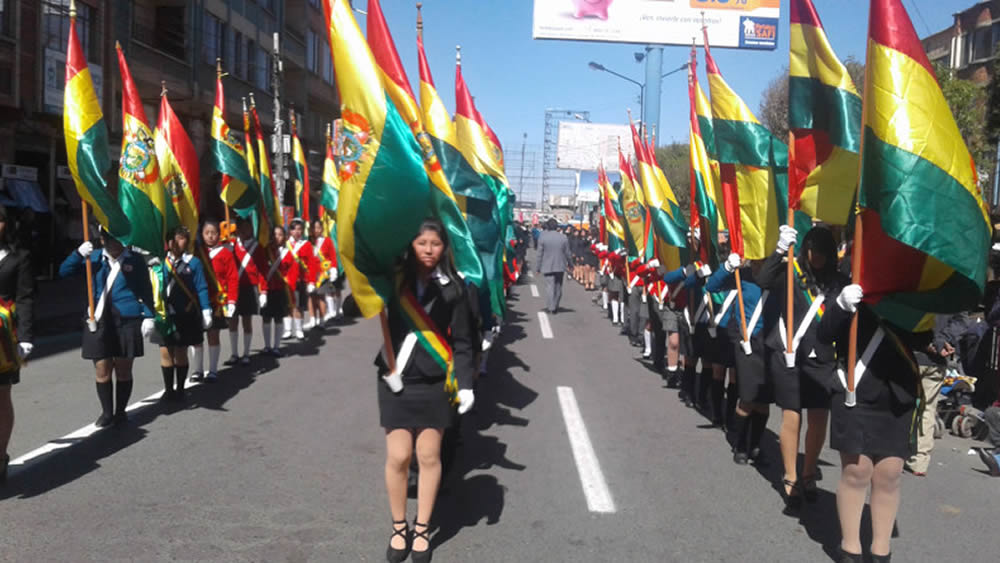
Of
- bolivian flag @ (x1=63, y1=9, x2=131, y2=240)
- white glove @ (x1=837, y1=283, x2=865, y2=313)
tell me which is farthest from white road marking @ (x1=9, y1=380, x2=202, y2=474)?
white glove @ (x1=837, y1=283, x2=865, y2=313)

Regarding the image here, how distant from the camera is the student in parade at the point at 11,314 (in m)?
5.63

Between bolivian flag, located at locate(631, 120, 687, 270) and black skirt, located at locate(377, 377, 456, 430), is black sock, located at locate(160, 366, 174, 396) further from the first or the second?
bolivian flag, located at locate(631, 120, 687, 270)

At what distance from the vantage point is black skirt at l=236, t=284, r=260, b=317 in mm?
10672

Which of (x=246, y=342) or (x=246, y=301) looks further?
(x=246, y=342)

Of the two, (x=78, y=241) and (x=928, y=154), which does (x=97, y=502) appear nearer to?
(x=928, y=154)

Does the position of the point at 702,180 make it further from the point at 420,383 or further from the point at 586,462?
the point at 420,383

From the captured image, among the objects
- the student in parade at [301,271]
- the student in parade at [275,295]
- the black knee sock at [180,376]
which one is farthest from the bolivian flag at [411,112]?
the student in parade at [301,271]

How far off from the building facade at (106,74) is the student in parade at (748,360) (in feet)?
50.1

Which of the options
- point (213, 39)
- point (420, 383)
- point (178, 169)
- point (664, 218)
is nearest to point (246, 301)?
point (178, 169)

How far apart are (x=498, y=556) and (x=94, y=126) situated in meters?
4.94

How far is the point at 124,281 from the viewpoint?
7.19m

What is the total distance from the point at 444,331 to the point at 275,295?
7.25 m

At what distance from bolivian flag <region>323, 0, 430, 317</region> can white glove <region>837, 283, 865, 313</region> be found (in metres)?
2.16

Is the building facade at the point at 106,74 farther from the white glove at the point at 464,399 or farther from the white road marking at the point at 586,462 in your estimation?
the white glove at the point at 464,399
